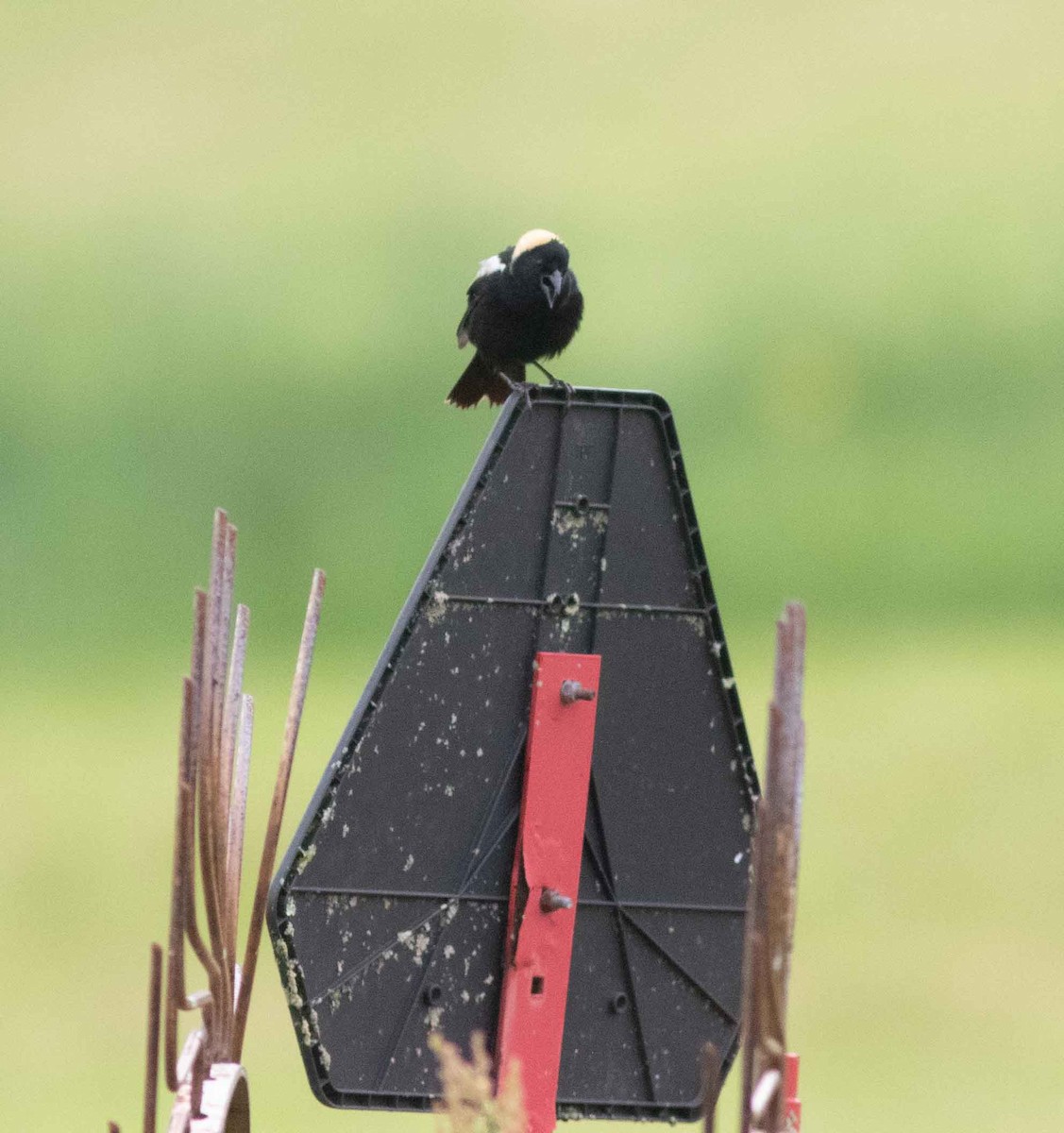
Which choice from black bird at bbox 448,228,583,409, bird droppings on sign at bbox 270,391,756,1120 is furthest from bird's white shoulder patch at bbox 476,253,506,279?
bird droppings on sign at bbox 270,391,756,1120

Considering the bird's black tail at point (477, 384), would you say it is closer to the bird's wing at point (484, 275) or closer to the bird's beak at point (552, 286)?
the bird's wing at point (484, 275)

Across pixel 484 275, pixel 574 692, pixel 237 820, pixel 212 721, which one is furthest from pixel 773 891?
pixel 484 275

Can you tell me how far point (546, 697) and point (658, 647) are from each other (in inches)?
7.1

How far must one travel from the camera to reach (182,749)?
216 cm

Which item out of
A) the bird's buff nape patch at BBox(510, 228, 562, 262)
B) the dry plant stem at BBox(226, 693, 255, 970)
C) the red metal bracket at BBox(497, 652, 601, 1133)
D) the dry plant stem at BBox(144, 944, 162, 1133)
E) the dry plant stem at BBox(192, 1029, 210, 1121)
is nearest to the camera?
the dry plant stem at BBox(144, 944, 162, 1133)

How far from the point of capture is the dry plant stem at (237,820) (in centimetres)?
251

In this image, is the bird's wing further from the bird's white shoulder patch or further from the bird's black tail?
the bird's black tail

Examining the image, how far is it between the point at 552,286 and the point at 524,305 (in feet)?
0.30

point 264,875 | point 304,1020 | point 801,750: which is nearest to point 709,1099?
point 801,750

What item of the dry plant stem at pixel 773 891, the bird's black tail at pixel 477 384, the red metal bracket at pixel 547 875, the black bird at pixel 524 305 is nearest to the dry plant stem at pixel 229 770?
the red metal bracket at pixel 547 875

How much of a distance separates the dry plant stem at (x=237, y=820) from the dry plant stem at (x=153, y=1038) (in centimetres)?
→ 32

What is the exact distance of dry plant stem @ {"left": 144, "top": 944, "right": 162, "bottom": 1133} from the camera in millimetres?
1984

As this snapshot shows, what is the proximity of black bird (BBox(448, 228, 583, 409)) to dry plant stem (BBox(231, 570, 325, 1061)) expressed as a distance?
68.0 inches

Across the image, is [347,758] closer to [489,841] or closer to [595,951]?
[489,841]
